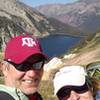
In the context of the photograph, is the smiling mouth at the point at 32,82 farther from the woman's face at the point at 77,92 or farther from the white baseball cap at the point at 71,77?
the woman's face at the point at 77,92

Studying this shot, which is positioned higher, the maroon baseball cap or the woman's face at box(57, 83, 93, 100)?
the maroon baseball cap

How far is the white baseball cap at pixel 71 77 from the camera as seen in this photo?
21.4 feet

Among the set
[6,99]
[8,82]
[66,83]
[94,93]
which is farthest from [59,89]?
[6,99]

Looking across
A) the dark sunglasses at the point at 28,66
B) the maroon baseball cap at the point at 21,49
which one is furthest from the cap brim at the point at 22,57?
the dark sunglasses at the point at 28,66

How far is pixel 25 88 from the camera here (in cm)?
596

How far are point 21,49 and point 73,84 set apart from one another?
121cm

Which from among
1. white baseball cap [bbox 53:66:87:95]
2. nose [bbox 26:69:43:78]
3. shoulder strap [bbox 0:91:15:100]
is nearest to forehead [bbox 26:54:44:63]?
nose [bbox 26:69:43:78]

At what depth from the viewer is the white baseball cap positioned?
257 inches

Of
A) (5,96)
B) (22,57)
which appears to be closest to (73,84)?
(22,57)

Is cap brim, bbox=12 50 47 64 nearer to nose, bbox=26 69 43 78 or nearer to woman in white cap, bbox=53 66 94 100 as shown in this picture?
nose, bbox=26 69 43 78

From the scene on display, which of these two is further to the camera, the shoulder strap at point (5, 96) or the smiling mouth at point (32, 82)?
the smiling mouth at point (32, 82)

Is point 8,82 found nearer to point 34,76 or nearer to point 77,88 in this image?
point 34,76

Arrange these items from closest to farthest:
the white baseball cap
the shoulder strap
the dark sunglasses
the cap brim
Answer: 1. the shoulder strap
2. the cap brim
3. the dark sunglasses
4. the white baseball cap

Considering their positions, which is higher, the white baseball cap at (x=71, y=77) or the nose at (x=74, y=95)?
the white baseball cap at (x=71, y=77)
